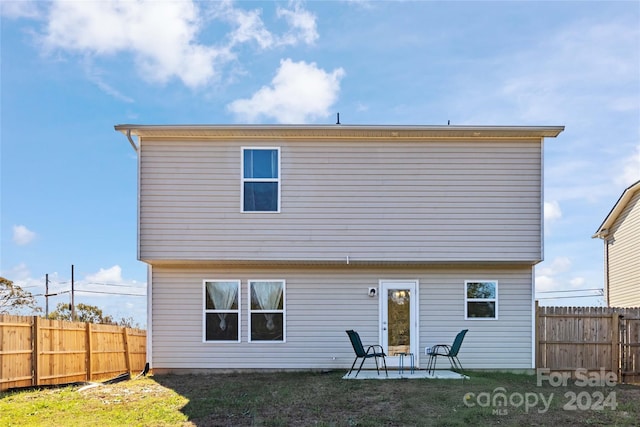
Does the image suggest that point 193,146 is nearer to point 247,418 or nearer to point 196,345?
point 196,345

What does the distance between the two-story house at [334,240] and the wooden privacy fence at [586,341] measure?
40 cm

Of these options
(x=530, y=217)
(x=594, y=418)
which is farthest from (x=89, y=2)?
(x=594, y=418)

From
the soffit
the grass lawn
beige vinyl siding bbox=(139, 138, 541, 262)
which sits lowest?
the grass lawn

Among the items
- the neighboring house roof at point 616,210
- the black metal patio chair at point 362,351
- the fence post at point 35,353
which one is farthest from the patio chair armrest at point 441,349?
the neighboring house roof at point 616,210

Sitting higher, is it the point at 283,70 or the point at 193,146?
the point at 283,70

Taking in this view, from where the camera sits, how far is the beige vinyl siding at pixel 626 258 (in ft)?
51.1

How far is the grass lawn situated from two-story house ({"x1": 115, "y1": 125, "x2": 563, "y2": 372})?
1325mm

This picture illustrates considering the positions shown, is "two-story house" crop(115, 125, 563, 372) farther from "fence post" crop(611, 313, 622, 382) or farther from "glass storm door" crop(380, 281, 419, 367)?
"fence post" crop(611, 313, 622, 382)

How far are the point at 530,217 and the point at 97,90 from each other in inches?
412

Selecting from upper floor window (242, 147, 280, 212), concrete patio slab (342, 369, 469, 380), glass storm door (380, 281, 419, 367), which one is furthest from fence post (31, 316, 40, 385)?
glass storm door (380, 281, 419, 367)

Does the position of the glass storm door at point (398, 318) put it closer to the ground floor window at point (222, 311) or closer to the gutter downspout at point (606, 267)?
the ground floor window at point (222, 311)

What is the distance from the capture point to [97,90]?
1323 cm

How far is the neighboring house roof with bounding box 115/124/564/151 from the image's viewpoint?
1084 cm

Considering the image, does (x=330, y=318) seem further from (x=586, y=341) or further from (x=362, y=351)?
(x=586, y=341)
